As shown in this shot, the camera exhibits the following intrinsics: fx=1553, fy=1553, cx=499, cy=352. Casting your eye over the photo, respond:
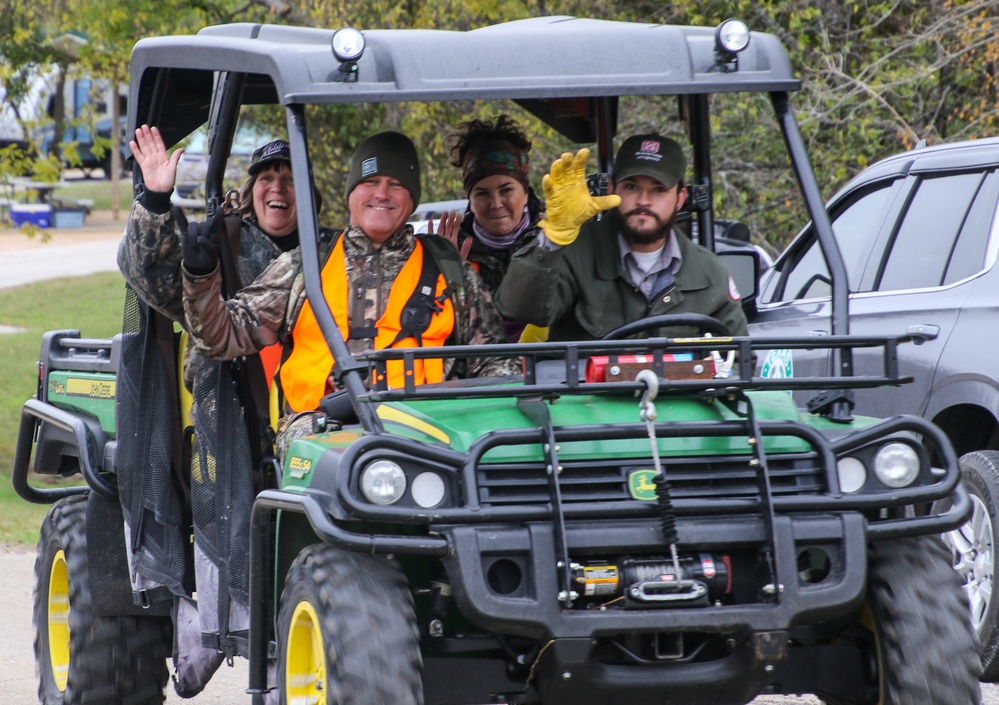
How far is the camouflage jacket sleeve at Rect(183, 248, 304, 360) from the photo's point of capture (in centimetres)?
460

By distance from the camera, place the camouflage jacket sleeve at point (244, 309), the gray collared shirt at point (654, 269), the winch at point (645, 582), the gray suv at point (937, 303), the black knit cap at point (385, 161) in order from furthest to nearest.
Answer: the gray suv at point (937, 303), the gray collared shirt at point (654, 269), the black knit cap at point (385, 161), the camouflage jacket sleeve at point (244, 309), the winch at point (645, 582)

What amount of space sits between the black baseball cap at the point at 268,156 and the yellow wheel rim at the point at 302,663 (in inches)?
90.6

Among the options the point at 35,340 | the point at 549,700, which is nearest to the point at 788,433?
the point at 549,700

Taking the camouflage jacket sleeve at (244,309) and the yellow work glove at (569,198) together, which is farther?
the camouflage jacket sleeve at (244,309)

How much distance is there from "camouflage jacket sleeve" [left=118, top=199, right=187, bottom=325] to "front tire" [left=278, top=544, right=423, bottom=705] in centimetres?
122

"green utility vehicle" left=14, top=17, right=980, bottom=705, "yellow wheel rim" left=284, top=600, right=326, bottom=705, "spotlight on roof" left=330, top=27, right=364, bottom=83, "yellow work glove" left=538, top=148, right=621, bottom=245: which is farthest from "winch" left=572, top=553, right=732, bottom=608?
"spotlight on roof" left=330, top=27, right=364, bottom=83

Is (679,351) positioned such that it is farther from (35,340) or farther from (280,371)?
(35,340)

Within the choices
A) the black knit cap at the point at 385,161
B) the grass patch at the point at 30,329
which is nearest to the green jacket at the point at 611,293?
the black knit cap at the point at 385,161

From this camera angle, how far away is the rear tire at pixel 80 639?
5.70m

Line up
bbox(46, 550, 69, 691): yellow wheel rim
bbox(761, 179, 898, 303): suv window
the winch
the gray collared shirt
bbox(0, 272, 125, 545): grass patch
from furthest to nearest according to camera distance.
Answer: bbox(0, 272, 125, 545): grass patch
bbox(761, 179, 898, 303): suv window
bbox(46, 550, 69, 691): yellow wheel rim
the gray collared shirt
the winch

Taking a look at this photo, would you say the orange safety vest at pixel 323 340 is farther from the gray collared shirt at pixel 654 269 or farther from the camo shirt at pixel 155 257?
the gray collared shirt at pixel 654 269

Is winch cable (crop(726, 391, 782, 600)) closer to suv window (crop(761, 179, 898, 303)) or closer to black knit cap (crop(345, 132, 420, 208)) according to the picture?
black knit cap (crop(345, 132, 420, 208))

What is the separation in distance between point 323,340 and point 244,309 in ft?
0.94

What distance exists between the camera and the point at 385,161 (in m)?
4.84
